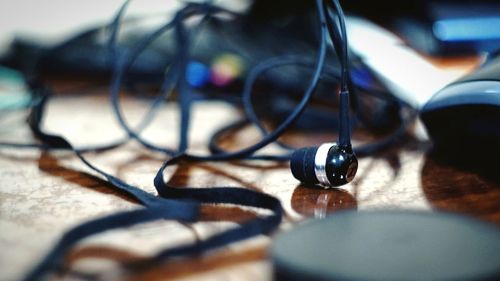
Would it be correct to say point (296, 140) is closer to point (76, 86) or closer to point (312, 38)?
point (312, 38)

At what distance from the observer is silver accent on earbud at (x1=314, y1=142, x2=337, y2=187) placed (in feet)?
1.22

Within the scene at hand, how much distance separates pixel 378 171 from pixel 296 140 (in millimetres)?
135

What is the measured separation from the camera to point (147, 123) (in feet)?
2.06

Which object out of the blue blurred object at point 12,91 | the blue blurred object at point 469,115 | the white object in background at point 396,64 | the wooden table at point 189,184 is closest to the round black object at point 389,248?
the wooden table at point 189,184

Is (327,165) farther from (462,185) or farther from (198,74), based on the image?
(198,74)

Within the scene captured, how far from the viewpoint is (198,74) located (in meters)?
0.89

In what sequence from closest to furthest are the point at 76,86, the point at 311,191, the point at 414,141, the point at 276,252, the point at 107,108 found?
the point at 276,252 → the point at 311,191 → the point at 414,141 → the point at 107,108 → the point at 76,86

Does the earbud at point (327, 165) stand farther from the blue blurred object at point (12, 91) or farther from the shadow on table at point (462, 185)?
the blue blurred object at point (12, 91)

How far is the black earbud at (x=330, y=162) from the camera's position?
1.22 ft

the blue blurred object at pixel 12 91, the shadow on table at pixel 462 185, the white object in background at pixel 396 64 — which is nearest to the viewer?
the shadow on table at pixel 462 185

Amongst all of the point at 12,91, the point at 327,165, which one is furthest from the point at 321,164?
the point at 12,91

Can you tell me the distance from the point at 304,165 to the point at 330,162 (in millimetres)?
18

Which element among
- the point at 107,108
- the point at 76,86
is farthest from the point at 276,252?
the point at 76,86

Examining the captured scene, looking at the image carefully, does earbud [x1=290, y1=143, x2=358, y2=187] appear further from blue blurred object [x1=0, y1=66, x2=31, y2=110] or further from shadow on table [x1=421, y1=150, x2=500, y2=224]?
blue blurred object [x1=0, y1=66, x2=31, y2=110]
